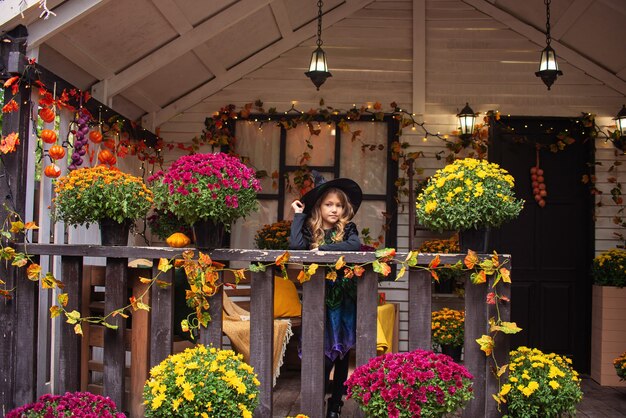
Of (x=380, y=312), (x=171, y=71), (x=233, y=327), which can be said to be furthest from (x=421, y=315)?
(x=171, y=71)

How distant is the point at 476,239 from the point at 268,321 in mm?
1197

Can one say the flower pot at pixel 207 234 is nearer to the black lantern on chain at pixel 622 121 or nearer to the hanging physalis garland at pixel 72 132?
the hanging physalis garland at pixel 72 132

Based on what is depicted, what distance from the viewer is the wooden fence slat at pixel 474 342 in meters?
4.07

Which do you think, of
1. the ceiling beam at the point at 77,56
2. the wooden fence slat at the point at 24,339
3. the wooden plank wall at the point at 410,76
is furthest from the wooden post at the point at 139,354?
the wooden plank wall at the point at 410,76

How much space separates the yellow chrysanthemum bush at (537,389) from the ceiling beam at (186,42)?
3818 millimetres

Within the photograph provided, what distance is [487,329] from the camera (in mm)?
4031

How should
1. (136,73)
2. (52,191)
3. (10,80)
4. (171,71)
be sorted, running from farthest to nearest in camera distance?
(171,71) < (136,73) < (52,191) < (10,80)

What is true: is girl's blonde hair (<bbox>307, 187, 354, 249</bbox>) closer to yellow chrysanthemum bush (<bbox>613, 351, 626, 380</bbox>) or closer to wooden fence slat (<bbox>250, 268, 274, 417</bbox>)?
wooden fence slat (<bbox>250, 268, 274, 417</bbox>)

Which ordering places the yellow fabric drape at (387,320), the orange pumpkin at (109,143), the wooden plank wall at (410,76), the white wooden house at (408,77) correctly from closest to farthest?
the orange pumpkin at (109,143), the yellow fabric drape at (387,320), the white wooden house at (408,77), the wooden plank wall at (410,76)

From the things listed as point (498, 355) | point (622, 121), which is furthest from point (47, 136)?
point (622, 121)

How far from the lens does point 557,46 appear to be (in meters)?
7.81

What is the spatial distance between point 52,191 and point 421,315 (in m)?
2.75

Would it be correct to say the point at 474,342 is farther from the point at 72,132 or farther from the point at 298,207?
the point at 72,132

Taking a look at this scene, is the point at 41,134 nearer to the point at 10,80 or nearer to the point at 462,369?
the point at 10,80
